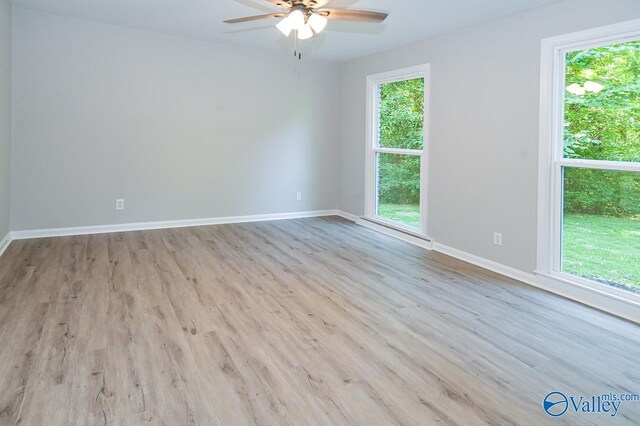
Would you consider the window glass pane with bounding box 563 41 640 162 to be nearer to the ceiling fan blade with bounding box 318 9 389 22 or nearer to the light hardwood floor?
the light hardwood floor

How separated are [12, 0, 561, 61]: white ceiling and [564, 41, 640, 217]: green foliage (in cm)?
67

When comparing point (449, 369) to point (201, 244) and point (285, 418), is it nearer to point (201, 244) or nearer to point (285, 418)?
point (285, 418)

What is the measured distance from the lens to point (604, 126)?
3.18 metres

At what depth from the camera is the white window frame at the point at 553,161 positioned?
3356 mm

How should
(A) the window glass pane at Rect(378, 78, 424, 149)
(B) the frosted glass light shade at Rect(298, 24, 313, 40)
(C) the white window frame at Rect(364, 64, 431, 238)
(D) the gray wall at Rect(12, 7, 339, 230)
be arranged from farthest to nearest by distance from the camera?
(A) the window glass pane at Rect(378, 78, 424, 149), (C) the white window frame at Rect(364, 64, 431, 238), (D) the gray wall at Rect(12, 7, 339, 230), (B) the frosted glass light shade at Rect(298, 24, 313, 40)

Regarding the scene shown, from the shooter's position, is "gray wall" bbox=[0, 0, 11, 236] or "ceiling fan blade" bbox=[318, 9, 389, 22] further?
"gray wall" bbox=[0, 0, 11, 236]

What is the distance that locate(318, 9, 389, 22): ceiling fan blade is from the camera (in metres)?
2.79

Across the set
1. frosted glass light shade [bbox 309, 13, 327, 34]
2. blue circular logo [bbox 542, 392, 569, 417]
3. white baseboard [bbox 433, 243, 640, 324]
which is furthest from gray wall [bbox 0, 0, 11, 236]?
blue circular logo [bbox 542, 392, 569, 417]

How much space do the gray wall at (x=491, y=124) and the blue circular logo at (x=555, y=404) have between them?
1845 millimetres

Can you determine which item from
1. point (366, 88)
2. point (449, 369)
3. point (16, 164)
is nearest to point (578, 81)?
point (449, 369)

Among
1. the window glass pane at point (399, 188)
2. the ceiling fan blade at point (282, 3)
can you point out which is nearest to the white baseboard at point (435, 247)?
the window glass pane at point (399, 188)

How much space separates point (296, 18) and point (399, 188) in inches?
128

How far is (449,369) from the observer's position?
7.49 feet

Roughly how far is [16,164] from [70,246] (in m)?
1.09
